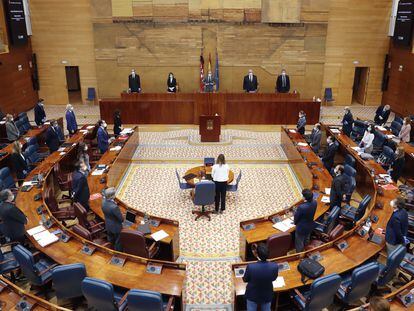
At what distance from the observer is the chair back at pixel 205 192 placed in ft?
30.5

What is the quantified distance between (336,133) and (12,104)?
14240 millimetres

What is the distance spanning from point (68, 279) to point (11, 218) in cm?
191

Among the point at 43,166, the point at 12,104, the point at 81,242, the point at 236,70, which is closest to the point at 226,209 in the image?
the point at 81,242

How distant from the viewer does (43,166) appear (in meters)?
10.7

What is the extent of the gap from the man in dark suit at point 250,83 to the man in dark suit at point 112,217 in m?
12.3

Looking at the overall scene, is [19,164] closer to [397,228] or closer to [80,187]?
[80,187]

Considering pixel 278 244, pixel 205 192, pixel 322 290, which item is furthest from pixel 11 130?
pixel 322 290

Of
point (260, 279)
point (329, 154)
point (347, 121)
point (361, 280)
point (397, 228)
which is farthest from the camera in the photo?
point (347, 121)

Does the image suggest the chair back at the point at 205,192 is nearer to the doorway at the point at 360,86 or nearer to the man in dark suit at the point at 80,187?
the man in dark suit at the point at 80,187

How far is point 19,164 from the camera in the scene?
10.5m

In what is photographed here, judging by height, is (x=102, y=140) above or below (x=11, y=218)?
below

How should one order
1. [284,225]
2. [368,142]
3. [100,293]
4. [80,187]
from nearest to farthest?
[100,293], [284,225], [80,187], [368,142]

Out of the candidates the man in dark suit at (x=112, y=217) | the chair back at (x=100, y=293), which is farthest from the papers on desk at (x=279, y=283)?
the man in dark suit at (x=112, y=217)

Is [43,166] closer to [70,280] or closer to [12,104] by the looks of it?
[70,280]
